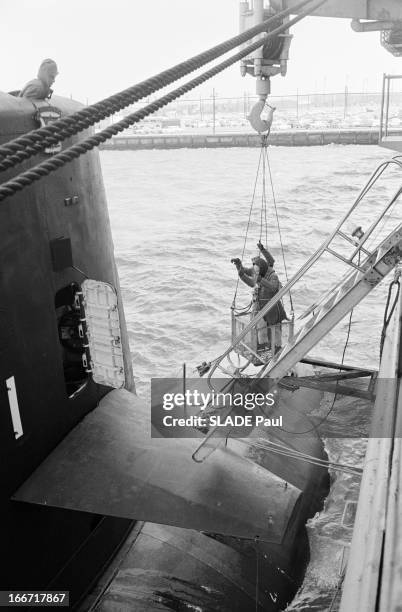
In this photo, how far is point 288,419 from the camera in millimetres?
10484

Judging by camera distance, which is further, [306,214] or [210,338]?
[306,214]

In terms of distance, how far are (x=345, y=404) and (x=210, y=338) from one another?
24.8 feet

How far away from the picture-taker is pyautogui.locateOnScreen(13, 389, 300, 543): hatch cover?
195 inches

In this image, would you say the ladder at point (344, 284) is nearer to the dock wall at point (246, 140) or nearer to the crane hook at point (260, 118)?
the crane hook at point (260, 118)

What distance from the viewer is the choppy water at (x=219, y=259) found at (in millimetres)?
10391

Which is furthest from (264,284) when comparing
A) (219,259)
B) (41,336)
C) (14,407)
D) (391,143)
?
(219,259)

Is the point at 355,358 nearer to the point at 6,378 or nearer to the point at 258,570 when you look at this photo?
the point at 258,570

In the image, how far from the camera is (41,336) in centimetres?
507

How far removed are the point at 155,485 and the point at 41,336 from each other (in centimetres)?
157

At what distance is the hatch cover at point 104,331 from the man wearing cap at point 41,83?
1664 mm

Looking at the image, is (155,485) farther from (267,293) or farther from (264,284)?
(267,293)

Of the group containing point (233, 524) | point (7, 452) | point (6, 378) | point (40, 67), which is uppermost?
point (40, 67)

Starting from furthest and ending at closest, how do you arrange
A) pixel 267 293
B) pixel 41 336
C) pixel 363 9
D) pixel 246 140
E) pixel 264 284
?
pixel 246 140
pixel 267 293
pixel 264 284
pixel 363 9
pixel 41 336

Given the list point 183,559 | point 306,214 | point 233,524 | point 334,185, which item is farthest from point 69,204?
point 334,185
